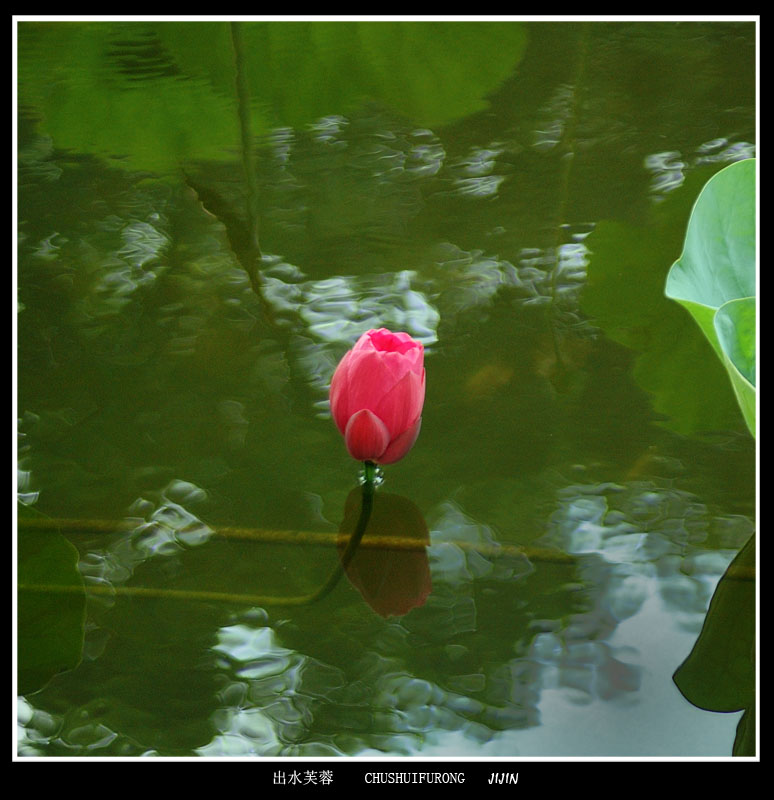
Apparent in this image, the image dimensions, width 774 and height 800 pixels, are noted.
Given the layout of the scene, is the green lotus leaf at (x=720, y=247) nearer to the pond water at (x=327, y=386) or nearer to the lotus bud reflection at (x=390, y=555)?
the pond water at (x=327, y=386)

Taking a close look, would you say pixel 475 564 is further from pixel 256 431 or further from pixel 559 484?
pixel 256 431

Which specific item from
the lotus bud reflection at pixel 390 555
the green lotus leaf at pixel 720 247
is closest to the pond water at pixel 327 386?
the lotus bud reflection at pixel 390 555

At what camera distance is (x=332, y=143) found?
1.12 m

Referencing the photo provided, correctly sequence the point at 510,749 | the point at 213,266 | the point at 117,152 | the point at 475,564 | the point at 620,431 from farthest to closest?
the point at 117,152 → the point at 213,266 → the point at 620,431 → the point at 475,564 → the point at 510,749

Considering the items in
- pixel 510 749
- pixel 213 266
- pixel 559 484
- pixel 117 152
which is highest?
pixel 117 152

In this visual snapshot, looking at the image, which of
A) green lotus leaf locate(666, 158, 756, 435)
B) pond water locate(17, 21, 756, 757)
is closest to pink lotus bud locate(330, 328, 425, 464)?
pond water locate(17, 21, 756, 757)

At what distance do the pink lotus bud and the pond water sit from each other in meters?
0.04

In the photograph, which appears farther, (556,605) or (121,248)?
(121,248)

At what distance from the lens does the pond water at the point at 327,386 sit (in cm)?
53

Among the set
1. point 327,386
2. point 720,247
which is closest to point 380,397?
point 327,386

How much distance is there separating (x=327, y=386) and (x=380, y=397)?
0.42 ft

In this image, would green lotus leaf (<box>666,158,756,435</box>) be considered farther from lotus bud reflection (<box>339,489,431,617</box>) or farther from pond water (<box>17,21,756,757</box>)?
lotus bud reflection (<box>339,489,431,617</box>)

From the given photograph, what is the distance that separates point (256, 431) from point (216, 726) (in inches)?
11.2

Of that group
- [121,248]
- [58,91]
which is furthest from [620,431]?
[58,91]
